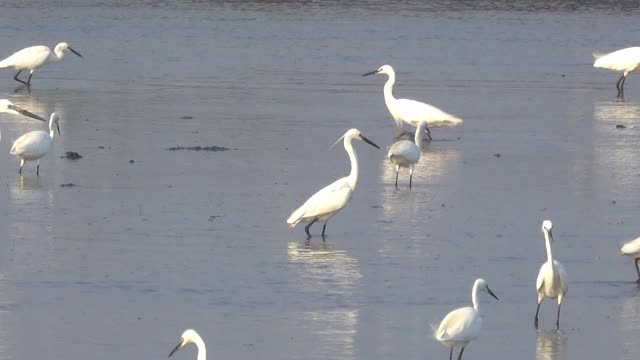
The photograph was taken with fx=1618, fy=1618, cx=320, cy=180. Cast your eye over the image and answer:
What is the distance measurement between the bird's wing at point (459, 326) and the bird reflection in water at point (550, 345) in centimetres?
61

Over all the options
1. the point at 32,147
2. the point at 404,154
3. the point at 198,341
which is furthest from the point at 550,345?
the point at 32,147

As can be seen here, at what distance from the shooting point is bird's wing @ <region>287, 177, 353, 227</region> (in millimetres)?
13953

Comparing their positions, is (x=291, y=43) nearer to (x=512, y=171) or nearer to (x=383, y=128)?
(x=383, y=128)

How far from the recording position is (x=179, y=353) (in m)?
10.3

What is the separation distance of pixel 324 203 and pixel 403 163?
3108 mm

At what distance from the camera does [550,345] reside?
10562 mm

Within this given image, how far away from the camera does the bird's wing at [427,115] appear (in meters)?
20.9

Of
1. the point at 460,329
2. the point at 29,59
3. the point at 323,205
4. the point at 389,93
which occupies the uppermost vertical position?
the point at 29,59

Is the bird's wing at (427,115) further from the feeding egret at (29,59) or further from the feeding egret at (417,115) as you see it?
the feeding egret at (29,59)

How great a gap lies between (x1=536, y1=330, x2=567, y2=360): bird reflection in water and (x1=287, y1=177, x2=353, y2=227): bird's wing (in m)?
3.51

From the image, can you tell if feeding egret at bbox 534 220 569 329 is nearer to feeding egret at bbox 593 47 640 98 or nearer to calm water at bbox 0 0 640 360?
calm water at bbox 0 0 640 360

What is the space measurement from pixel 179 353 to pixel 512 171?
8.39 meters

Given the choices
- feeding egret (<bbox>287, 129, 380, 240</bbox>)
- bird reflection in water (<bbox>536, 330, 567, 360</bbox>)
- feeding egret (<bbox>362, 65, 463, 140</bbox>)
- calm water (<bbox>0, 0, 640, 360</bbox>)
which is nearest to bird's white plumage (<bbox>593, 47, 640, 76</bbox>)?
calm water (<bbox>0, 0, 640, 360</bbox>)

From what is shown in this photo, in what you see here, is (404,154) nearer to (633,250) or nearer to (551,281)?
(633,250)
